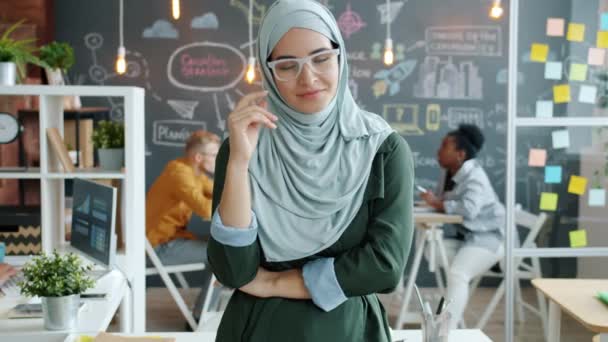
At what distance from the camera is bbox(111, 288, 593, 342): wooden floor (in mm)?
3846

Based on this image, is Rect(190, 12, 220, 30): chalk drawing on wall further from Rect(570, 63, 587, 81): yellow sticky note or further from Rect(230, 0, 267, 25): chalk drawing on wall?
Rect(570, 63, 587, 81): yellow sticky note

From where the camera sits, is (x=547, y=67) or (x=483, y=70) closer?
(x=547, y=67)

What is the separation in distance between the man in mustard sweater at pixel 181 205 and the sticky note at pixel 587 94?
2197mm

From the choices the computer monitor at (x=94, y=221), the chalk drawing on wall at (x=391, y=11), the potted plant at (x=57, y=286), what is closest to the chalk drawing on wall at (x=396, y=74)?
the chalk drawing on wall at (x=391, y=11)

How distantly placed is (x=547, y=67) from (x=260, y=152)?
123 inches

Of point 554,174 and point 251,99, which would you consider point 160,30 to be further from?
point 251,99

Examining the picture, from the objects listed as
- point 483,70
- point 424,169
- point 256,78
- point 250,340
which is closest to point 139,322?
point 250,340

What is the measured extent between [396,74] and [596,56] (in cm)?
212

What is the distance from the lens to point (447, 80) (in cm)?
606

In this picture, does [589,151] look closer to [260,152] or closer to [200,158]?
[200,158]

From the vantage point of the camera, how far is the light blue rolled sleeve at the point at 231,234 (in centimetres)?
129

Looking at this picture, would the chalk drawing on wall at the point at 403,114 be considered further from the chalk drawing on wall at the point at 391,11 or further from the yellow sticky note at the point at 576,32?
the yellow sticky note at the point at 576,32

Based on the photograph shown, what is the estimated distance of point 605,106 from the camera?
13.5ft

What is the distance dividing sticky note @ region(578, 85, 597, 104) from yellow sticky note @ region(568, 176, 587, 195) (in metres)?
0.40
